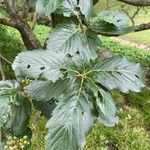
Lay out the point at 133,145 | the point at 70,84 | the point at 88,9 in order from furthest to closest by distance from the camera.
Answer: the point at 133,145
the point at 88,9
the point at 70,84

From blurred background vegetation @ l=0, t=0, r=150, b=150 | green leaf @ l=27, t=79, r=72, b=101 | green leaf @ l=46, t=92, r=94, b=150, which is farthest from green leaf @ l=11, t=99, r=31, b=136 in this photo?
blurred background vegetation @ l=0, t=0, r=150, b=150

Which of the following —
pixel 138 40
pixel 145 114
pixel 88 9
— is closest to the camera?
pixel 88 9

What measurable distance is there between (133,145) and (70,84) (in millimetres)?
3585

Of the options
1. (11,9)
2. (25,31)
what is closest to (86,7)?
(11,9)

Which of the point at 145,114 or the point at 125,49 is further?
the point at 125,49

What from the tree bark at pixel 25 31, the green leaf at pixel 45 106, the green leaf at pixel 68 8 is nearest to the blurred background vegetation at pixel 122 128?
the tree bark at pixel 25 31

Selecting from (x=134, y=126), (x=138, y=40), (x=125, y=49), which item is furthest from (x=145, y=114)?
(x=138, y=40)

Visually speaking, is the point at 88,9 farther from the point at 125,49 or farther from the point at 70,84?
the point at 125,49

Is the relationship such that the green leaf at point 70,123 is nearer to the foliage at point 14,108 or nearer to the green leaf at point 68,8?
the foliage at point 14,108

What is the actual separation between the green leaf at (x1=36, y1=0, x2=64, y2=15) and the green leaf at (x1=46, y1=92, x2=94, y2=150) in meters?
0.28

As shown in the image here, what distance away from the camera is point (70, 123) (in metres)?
1.12

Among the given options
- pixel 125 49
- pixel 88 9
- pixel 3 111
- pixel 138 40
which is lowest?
pixel 138 40

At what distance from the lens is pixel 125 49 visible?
14.5 metres

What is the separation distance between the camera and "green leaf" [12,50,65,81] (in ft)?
4.03
